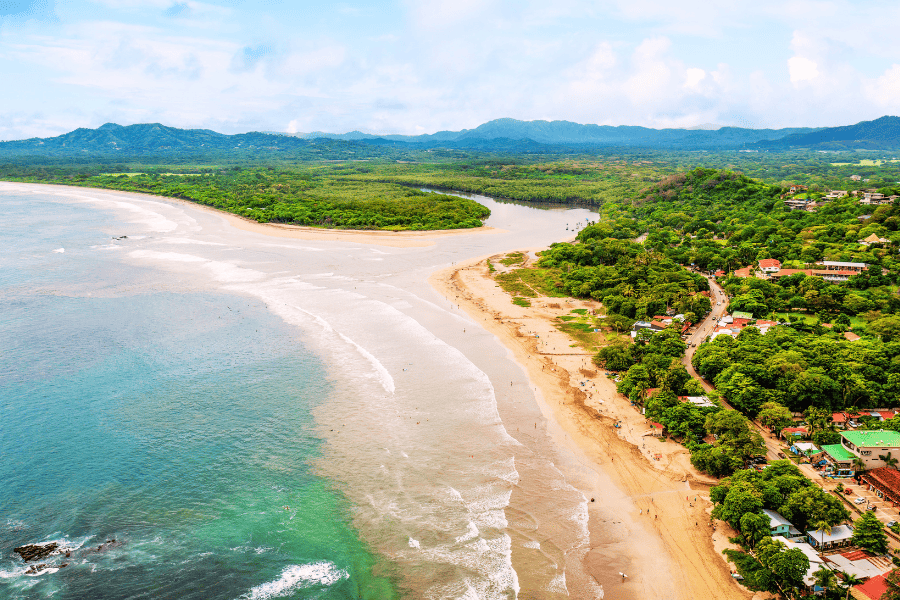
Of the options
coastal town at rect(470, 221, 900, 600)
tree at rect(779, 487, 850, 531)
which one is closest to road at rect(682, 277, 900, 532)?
coastal town at rect(470, 221, 900, 600)

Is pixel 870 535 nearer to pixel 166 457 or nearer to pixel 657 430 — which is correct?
pixel 657 430

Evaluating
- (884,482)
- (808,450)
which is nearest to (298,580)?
(808,450)

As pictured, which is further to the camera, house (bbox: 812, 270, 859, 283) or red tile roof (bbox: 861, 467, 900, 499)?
house (bbox: 812, 270, 859, 283)

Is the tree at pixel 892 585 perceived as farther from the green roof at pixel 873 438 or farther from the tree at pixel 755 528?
the green roof at pixel 873 438

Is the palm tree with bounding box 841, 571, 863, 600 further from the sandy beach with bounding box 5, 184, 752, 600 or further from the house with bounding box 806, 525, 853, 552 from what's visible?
the sandy beach with bounding box 5, 184, 752, 600

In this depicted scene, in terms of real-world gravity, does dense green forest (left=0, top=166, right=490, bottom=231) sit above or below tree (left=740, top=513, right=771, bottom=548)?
above
